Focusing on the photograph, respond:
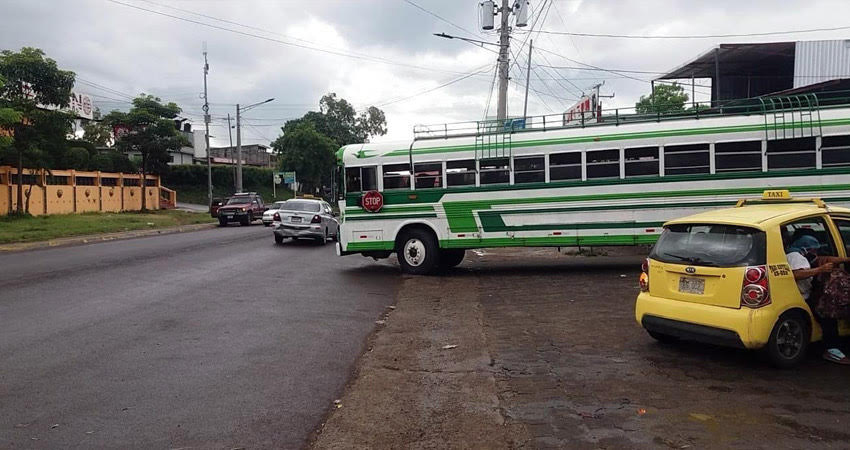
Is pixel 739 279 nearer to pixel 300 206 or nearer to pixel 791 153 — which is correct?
pixel 791 153

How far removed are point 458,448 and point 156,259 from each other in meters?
13.8

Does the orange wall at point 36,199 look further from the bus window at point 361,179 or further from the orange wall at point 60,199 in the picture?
the bus window at point 361,179

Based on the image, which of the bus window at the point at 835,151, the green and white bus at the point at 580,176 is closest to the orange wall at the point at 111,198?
the green and white bus at the point at 580,176

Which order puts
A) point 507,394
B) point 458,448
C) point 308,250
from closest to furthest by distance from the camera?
point 458,448
point 507,394
point 308,250

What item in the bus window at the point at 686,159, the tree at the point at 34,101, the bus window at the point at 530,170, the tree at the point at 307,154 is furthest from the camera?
the tree at the point at 307,154

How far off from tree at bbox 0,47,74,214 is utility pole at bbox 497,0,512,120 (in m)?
19.9

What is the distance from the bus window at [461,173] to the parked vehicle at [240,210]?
23296 mm

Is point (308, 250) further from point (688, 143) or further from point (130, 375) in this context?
point (130, 375)

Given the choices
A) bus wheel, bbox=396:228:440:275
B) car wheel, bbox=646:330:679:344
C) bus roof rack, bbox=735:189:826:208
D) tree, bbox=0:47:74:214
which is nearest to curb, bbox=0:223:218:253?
tree, bbox=0:47:74:214

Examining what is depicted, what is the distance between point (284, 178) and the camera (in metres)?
58.7

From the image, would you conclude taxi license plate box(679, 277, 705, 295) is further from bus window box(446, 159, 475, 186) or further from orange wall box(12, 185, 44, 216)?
orange wall box(12, 185, 44, 216)

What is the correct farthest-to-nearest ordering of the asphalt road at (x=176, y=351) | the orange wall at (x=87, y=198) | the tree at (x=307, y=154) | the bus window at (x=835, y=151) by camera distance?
the tree at (x=307, y=154)
the orange wall at (x=87, y=198)
the bus window at (x=835, y=151)
the asphalt road at (x=176, y=351)

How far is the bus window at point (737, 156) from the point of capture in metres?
12.5

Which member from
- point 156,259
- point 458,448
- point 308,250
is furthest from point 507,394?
point 308,250
